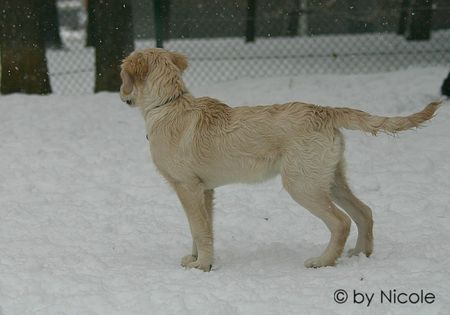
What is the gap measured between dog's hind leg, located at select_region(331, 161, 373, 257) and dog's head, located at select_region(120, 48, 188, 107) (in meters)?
1.34

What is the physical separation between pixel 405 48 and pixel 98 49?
6681mm

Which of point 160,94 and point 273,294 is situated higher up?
point 160,94

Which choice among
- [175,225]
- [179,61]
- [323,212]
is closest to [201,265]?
[323,212]

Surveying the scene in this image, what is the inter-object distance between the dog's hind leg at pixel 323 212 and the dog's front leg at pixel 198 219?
639mm

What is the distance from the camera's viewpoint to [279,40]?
16.7 meters

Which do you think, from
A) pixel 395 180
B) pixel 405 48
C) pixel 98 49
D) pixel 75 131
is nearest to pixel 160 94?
pixel 395 180

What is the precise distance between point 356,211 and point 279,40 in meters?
11.7

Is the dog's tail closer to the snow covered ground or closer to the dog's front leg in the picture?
the snow covered ground

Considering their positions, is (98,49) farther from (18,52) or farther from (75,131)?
(75,131)

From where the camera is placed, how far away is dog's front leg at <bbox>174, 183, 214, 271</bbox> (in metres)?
5.13

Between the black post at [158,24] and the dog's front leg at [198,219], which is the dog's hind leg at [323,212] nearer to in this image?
the dog's front leg at [198,219]

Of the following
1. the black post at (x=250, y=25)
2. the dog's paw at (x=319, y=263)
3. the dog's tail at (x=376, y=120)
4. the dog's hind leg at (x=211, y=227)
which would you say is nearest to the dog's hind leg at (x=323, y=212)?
the dog's paw at (x=319, y=263)

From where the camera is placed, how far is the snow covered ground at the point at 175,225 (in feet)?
14.1

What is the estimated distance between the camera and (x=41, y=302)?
4.27 meters
